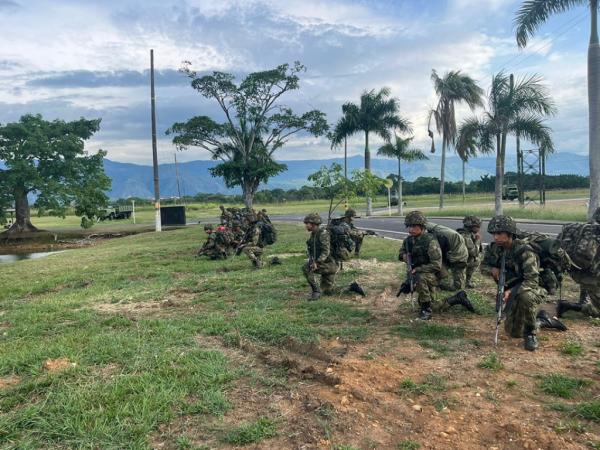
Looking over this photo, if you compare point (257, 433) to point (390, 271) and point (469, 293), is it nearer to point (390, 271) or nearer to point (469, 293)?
point (469, 293)

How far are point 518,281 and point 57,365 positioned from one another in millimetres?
5119

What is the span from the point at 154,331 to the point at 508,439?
4.44 meters

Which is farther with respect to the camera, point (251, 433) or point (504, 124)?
point (504, 124)

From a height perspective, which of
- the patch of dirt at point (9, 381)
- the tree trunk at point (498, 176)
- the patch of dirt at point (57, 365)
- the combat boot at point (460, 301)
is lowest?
the patch of dirt at point (9, 381)

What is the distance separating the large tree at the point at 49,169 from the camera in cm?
3056

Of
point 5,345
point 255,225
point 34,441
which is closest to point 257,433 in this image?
point 34,441

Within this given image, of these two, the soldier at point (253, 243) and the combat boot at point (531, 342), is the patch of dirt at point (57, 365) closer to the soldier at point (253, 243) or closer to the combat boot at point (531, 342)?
the combat boot at point (531, 342)

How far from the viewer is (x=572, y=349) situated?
16.7 feet

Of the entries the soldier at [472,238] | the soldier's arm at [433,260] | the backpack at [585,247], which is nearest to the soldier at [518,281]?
the backpack at [585,247]

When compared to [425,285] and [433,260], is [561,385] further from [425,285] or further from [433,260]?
[433,260]

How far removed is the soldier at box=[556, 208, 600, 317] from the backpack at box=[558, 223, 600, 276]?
8cm

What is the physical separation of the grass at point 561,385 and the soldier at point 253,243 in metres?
8.21

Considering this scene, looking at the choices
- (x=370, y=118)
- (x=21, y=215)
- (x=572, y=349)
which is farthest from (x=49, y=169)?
(x=572, y=349)

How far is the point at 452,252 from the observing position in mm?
7090
